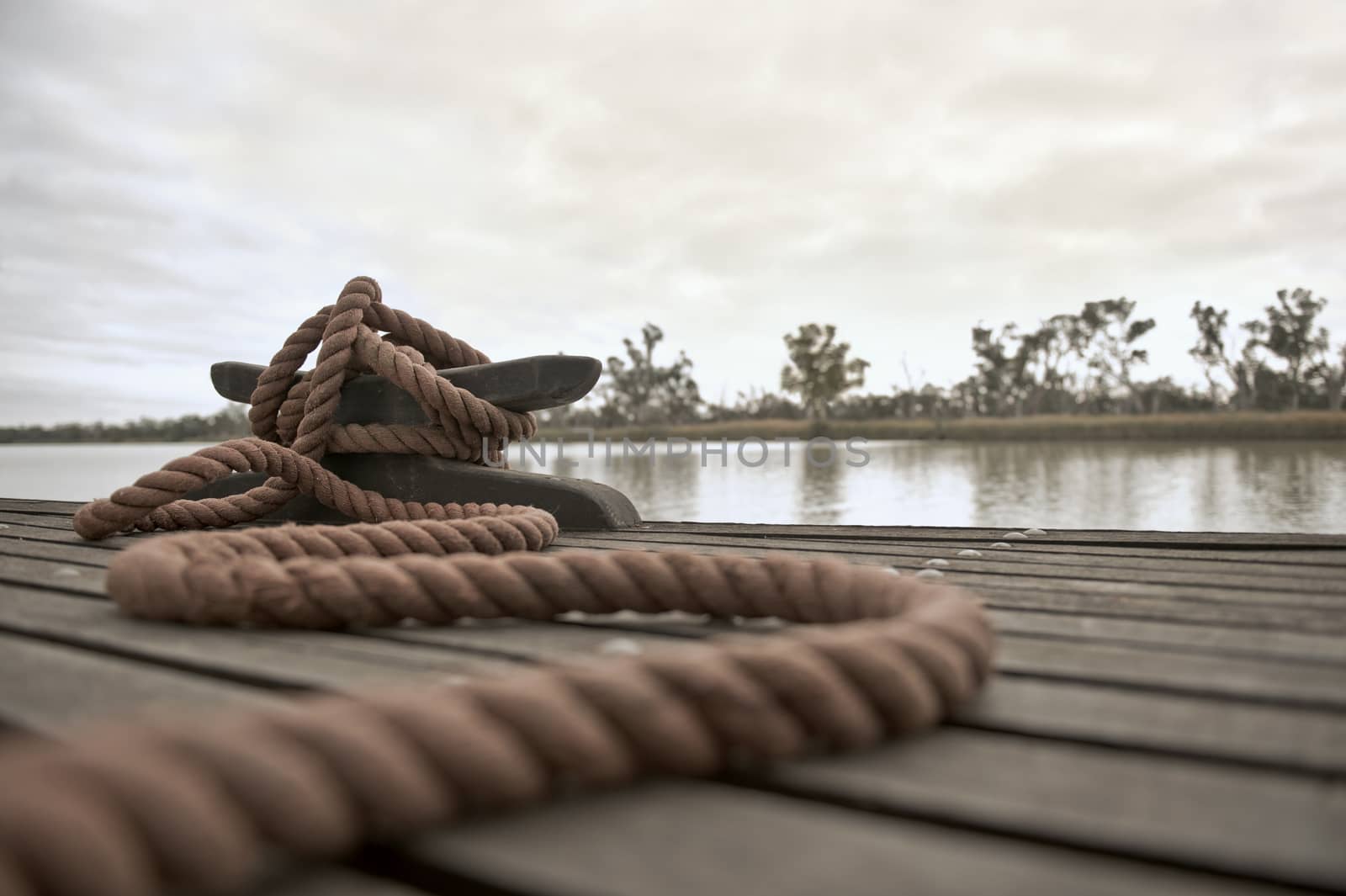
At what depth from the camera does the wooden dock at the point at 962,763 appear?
555 millimetres

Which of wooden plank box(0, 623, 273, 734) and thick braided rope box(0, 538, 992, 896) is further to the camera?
wooden plank box(0, 623, 273, 734)

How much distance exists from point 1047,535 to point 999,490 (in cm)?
1283

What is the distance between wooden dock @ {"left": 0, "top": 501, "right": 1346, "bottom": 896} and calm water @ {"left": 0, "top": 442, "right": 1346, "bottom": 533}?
5.03m

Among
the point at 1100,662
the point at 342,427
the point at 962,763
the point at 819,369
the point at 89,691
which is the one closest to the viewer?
the point at 962,763

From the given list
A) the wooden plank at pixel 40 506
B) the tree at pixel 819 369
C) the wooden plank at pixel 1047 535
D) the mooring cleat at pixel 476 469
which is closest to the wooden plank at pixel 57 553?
the mooring cleat at pixel 476 469

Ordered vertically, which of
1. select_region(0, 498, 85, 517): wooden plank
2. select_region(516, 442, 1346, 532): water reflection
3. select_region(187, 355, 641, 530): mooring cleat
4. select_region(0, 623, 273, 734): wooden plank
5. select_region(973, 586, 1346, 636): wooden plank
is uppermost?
select_region(187, 355, 641, 530): mooring cleat

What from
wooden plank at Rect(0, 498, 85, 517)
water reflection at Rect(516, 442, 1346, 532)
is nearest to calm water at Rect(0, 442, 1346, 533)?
water reflection at Rect(516, 442, 1346, 532)

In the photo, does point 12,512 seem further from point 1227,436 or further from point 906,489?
point 1227,436

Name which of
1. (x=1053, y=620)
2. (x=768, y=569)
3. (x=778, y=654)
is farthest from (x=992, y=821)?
(x=1053, y=620)

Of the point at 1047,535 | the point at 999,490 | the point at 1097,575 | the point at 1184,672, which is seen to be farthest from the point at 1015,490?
the point at 1184,672

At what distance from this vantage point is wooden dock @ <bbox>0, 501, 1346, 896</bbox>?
555 millimetres

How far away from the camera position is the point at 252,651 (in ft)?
3.43

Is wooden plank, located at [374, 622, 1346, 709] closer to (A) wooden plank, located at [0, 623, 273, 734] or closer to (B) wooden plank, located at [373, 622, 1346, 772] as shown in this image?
(B) wooden plank, located at [373, 622, 1346, 772]

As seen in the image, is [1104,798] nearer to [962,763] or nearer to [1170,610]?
[962,763]
